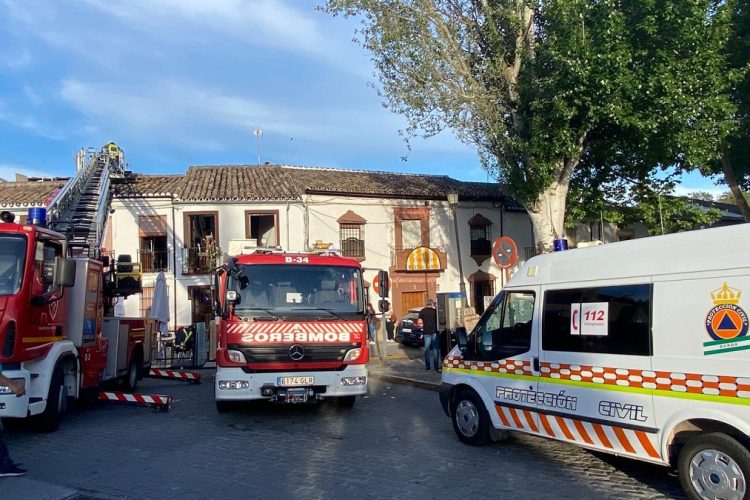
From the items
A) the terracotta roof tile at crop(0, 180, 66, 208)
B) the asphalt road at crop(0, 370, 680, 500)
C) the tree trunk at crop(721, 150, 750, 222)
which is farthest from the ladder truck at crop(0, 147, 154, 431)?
the tree trunk at crop(721, 150, 750, 222)

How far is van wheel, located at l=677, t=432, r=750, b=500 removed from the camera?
15.4ft

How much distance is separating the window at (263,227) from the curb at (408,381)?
12.4 m

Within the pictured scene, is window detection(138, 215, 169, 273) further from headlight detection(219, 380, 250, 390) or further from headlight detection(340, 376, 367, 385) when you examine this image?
headlight detection(340, 376, 367, 385)

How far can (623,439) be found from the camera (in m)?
5.62

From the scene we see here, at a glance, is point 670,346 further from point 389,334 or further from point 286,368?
point 389,334

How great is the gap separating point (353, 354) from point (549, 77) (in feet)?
30.9

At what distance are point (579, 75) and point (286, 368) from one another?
9.97 meters

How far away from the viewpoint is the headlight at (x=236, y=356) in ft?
29.0

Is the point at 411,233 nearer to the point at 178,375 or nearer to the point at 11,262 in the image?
the point at 178,375

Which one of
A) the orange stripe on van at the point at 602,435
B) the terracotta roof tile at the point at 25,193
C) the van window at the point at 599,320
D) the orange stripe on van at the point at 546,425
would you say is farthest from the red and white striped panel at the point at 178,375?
the terracotta roof tile at the point at 25,193

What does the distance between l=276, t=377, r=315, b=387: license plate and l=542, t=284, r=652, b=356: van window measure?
12.6ft

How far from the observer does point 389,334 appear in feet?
81.8

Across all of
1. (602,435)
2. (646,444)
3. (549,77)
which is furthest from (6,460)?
(549,77)

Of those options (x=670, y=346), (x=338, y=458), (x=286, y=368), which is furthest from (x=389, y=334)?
(x=670, y=346)
